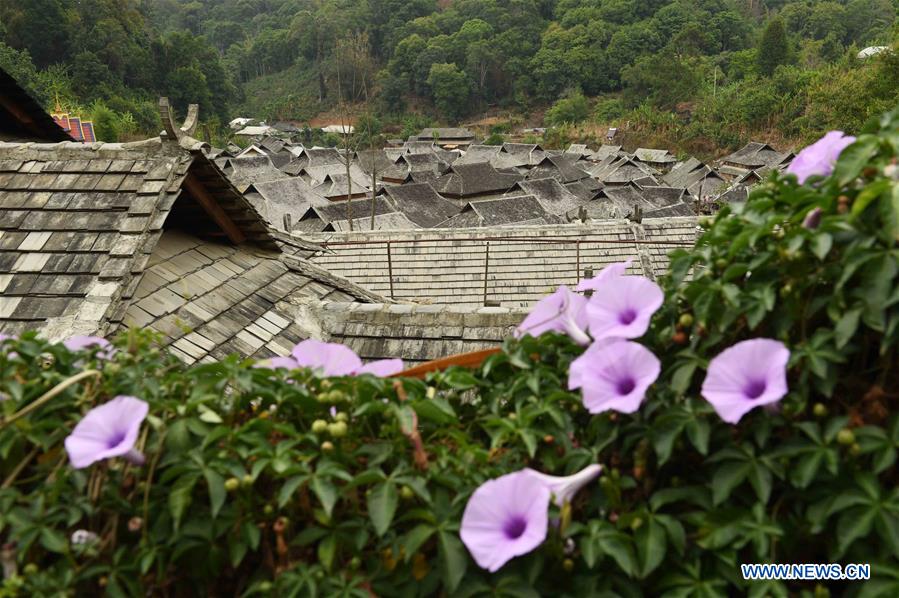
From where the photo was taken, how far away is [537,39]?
93750 mm

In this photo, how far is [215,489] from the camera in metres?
1.27

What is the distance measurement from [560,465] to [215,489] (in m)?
0.65

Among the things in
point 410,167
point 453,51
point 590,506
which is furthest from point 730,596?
point 453,51

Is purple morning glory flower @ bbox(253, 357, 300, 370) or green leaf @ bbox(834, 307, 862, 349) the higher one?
green leaf @ bbox(834, 307, 862, 349)

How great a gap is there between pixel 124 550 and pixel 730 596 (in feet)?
3.65

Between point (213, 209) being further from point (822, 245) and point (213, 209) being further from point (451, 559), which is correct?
point (822, 245)

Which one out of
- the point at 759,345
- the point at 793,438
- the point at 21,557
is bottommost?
the point at 21,557

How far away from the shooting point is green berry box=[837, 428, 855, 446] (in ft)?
3.85

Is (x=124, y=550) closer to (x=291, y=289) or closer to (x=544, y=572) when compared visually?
(x=544, y=572)

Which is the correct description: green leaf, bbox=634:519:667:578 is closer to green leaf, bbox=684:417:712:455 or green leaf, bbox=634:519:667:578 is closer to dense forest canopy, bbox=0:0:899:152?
green leaf, bbox=684:417:712:455

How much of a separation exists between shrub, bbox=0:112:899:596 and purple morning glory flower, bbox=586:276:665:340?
0.07 metres

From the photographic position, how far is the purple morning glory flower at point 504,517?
3.96 feet

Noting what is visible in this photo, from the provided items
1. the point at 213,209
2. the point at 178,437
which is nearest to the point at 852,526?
the point at 178,437

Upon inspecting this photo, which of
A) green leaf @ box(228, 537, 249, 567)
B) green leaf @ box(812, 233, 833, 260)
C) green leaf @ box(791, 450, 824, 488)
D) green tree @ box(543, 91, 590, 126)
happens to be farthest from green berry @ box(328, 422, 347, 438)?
green tree @ box(543, 91, 590, 126)
